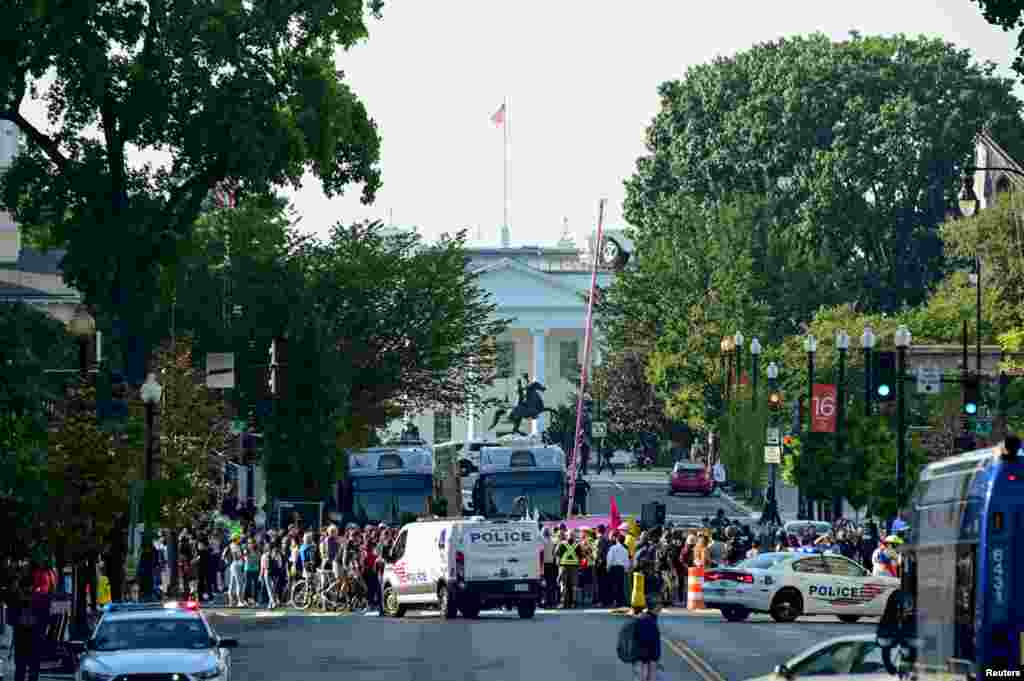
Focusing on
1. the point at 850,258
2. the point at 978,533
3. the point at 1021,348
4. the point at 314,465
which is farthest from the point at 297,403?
the point at 978,533

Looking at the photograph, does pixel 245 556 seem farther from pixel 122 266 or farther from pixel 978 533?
pixel 978 533

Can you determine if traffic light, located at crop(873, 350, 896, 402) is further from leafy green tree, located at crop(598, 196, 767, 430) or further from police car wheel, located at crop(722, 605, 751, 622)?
leafy green tree, located at crop(598, 196, 767, 430)

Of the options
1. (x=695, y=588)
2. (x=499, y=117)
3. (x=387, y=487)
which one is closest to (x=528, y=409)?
(x=499, y=117)

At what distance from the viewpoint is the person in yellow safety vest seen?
53.9 metres

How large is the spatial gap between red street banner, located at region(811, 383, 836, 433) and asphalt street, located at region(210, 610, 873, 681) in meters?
20.3

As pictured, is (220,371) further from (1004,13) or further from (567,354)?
(567,354)

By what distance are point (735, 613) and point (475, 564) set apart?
5.41 metres

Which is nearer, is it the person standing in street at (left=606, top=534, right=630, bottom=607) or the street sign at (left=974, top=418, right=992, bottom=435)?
the person standing in street at (left=606, top=534, right=630, bottom=607)

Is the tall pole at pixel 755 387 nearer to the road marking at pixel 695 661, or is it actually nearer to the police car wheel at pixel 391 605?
the police car wheel at pixel 391 605

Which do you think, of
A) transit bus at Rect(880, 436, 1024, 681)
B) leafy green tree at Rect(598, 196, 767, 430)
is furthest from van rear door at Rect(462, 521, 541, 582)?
leafy green tree at Rect(598, 196, 767, 430)

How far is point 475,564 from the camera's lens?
153ft

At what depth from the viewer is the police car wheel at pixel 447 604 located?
47.4 metres

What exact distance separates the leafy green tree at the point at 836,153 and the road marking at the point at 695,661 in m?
74.0

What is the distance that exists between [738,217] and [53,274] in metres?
39.8
